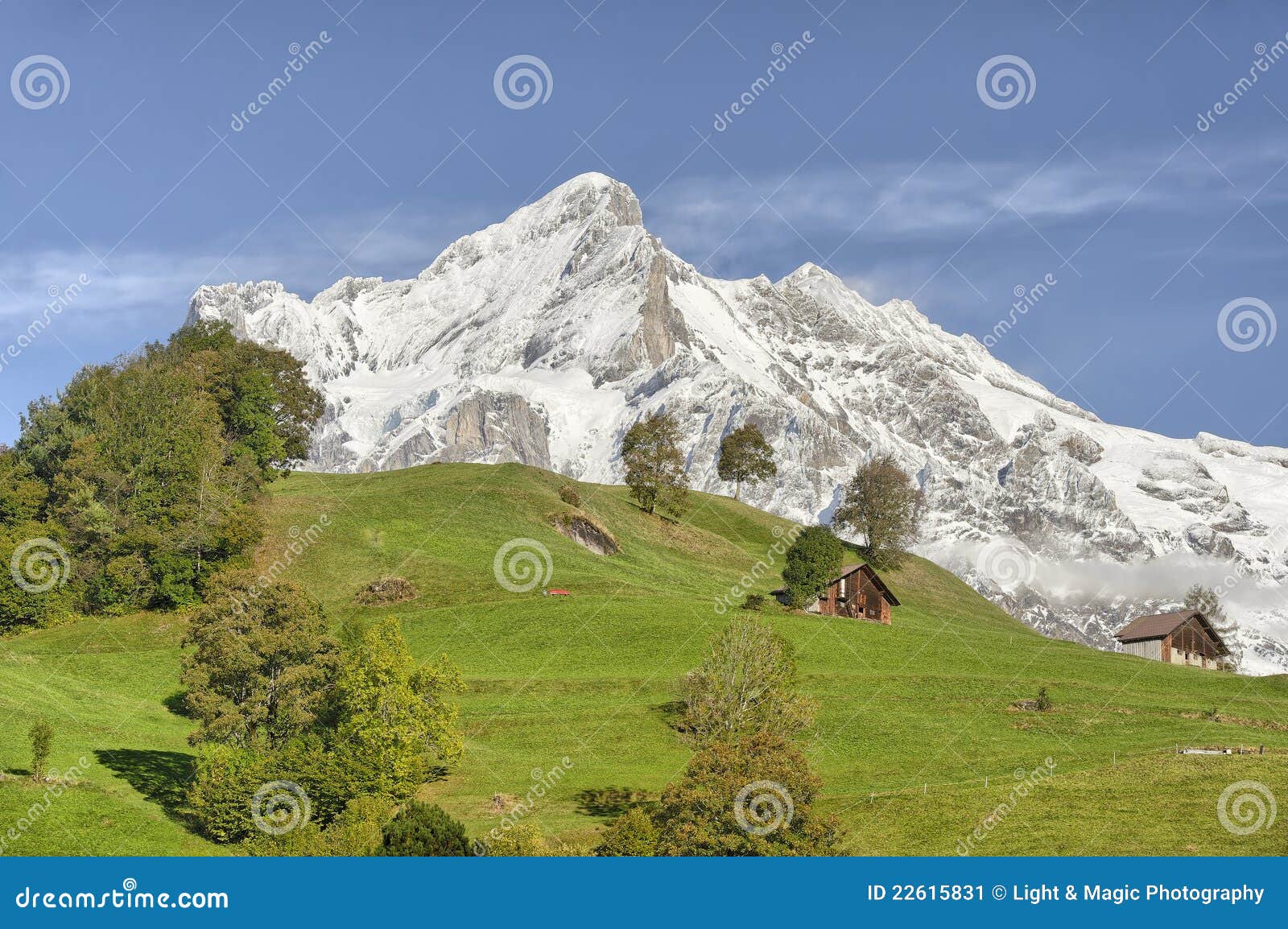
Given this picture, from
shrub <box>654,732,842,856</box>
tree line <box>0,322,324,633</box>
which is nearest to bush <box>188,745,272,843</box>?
shrub <box>654,732,842,856</box>

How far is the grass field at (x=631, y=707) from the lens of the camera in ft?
162

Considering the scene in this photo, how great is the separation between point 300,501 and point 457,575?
24.9 meters

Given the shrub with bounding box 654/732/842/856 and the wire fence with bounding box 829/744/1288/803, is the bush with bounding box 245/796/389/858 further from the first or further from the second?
the wire fence with bounding box 829/744/1288/803

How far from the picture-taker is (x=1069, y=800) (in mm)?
51406

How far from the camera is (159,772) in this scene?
189 feet

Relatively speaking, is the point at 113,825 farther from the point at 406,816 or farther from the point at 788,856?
the point at 788,856

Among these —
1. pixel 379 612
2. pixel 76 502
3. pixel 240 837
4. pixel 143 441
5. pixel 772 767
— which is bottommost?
pixel 240 837

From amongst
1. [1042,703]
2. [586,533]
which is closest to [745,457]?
[586,533]

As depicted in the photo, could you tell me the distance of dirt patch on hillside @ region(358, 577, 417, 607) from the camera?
94250mm

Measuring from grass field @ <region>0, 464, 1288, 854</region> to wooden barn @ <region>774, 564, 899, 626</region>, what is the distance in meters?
2.72

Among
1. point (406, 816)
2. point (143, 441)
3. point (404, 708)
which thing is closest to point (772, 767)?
point (406, 816)

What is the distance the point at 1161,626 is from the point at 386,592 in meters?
72.2

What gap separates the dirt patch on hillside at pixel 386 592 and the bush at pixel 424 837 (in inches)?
2128

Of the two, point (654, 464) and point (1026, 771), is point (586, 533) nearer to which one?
point (654, 464)
